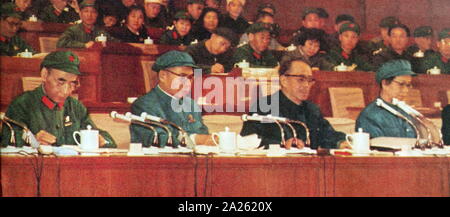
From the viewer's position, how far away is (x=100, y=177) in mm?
4086

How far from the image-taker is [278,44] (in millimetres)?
6871

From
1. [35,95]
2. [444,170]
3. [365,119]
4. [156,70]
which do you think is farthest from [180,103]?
[444,170]

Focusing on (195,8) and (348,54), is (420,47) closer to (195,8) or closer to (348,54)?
(348,54)

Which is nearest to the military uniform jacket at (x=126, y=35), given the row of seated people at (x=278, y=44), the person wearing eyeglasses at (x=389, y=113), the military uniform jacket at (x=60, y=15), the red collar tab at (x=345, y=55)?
the row of seated people at (x=278, y=44)

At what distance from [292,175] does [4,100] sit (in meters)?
2.21

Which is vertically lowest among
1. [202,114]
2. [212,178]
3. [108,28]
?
[212,178]

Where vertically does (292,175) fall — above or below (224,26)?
below

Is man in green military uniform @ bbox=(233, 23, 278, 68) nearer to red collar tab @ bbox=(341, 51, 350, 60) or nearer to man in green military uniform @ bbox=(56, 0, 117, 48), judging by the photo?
red collar tab @ bbox=(341, 51, 350, 60)

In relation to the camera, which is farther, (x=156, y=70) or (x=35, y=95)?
(x=156, y=70)

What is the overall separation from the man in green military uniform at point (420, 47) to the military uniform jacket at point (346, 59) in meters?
0.40

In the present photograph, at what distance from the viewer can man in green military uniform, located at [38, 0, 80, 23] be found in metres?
6.29

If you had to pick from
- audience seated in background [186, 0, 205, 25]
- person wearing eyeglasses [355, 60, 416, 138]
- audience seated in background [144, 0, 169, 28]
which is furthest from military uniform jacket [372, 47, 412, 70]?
audience seated in background [144, 0, 169, 28]

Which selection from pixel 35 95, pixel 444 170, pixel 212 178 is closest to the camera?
pixel 212 178

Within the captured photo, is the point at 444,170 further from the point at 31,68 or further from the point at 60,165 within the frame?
the point at 31,68
